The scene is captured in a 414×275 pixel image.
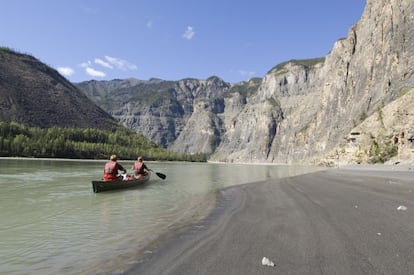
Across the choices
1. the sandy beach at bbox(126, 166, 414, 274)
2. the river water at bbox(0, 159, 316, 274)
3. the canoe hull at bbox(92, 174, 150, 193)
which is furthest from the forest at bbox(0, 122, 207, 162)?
the sandy beach at bbox(126, 166, 414, 274)

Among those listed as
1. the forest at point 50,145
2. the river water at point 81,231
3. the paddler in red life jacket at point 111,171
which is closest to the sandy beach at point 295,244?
the river water at point 81,231

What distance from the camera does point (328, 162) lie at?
115375mm

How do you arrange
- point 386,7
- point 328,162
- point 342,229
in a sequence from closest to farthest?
point 342,229
point 328,162
point 386,7

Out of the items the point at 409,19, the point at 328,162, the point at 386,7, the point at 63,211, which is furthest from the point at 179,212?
the point at 386,7

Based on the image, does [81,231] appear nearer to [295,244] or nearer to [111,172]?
[295,244]

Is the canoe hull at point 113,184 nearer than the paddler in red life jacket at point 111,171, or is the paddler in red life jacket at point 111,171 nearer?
the canoe hull at point 113,184

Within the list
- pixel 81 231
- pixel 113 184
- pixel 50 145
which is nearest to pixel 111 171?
pixel 113 184

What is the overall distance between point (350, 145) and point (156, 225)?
9697 centimetres

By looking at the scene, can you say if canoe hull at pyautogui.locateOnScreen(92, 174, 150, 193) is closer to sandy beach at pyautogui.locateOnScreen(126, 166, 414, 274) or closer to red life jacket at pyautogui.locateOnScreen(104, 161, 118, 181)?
red life jacket at pyautogui.locateOnScreen(104, 161, 118, 181)

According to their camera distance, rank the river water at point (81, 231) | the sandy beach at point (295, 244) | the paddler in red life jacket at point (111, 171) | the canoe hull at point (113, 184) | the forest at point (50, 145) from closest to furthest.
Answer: the sandy beach at point (295, 244) → the river water at point (81, 231) → the canoe hull at point (113, 184) → the paddler in red life jacket at point (111, 171) → the forest at point (50, 145)

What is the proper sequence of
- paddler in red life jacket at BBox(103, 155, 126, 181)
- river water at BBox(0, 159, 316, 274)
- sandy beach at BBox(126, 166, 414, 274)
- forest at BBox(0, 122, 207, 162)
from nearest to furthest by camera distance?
sandy beach at BBox(126, 166, 414, 274) < river water at BBox(0, 159, 316, 274) < paddler in red life jacket at BBox(103, 155, 126, 181) < forest at BBox(0, 122, 207, 162)

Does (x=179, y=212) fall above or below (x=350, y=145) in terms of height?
below

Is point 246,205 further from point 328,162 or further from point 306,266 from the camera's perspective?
point 328,162

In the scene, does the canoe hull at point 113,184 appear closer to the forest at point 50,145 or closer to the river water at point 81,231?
the river water at point 81,231
